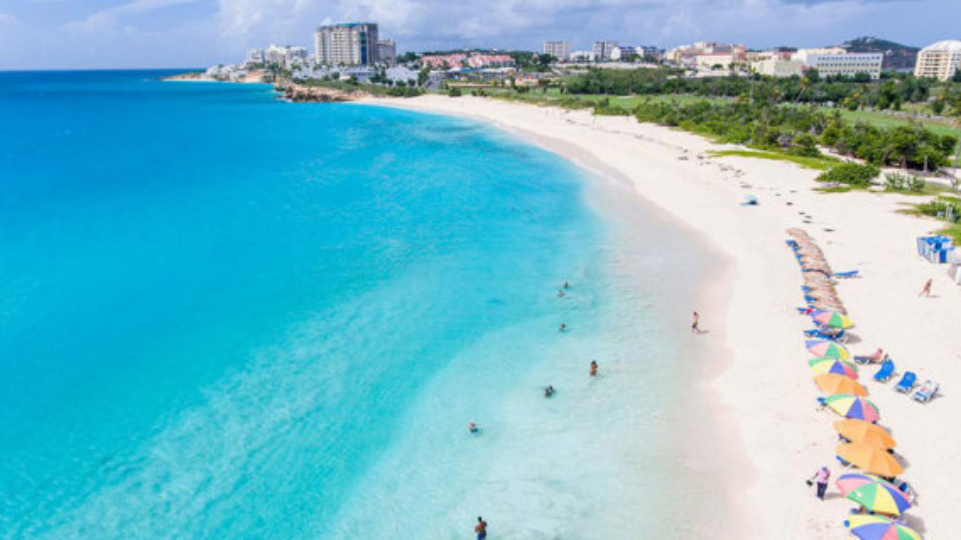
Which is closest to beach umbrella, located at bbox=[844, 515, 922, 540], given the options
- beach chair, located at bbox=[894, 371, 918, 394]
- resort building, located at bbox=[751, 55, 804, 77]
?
beach chair, located at bbox=[894, 371, 918, 394]

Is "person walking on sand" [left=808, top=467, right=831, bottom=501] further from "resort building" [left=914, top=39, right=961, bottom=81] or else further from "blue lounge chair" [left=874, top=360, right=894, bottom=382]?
"resort building" [left=914, top=39, right=961, bottom=81]

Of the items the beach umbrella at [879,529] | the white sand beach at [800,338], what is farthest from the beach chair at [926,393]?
the beach umbrella at [879,529]

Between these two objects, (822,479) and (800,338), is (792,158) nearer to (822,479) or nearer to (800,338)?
(800,338)

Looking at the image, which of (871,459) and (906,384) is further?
(906,384)

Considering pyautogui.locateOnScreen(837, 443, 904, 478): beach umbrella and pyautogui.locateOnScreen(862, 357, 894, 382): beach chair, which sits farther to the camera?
pyautogui.locateOnScreen(862, 357, 894, 382): beach chair

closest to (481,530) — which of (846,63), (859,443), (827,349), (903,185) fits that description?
(859,443)

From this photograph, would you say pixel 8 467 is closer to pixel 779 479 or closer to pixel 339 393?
pixel 339 393

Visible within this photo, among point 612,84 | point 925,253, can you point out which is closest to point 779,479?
point 925,253
